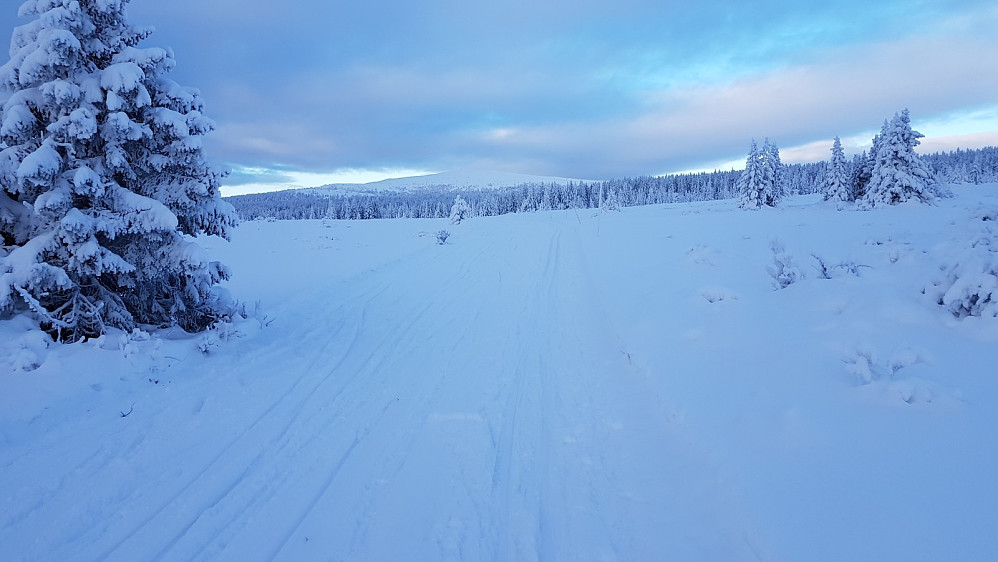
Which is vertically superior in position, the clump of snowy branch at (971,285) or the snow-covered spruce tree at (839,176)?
the snow-covered spruce tree at (839,176)

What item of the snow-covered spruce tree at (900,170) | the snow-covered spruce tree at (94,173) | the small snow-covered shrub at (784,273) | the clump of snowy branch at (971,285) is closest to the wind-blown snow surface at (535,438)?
the clump of snowy branch at (971,285)

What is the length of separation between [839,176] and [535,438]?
47.5 meters

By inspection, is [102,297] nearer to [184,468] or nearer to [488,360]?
[184,468]

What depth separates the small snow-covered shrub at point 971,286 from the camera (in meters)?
4.66

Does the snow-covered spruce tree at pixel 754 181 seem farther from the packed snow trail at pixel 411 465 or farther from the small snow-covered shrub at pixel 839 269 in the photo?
the packed snow trail at pixel 411 465

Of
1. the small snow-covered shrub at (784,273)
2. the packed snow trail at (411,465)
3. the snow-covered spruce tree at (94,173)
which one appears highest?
the snow-covered spruce tree at (94,173)

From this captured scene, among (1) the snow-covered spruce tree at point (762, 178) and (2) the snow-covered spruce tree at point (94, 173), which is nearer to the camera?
(2) the snow-covered spruce tree at point (94, 173)

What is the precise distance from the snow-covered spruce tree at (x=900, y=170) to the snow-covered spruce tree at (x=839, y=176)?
28.3 ft

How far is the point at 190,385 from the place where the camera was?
5.43m

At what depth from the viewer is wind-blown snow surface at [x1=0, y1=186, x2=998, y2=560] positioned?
9.95ft

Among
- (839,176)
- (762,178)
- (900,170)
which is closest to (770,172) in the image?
(762,178)

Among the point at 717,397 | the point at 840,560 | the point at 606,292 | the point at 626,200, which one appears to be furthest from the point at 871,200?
the point at 626,200

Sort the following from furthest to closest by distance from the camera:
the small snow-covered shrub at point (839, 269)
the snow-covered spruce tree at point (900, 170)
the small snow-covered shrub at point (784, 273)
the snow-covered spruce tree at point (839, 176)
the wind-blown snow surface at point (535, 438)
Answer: the snow-covered spruce tree at point (839, 176)
the snow-covered spruce tree at point (900, 170)
the small snow-covered shrub at point (784, 273)
the small snow-covered shrub at point (839, 269)
the wind-blown snow surface at point (535, 438)

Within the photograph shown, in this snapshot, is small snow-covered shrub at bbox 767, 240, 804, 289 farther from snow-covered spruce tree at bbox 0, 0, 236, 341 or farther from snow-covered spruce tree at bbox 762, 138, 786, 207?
snow-covered spruce tree at bbox 762, 138, 786, 207
